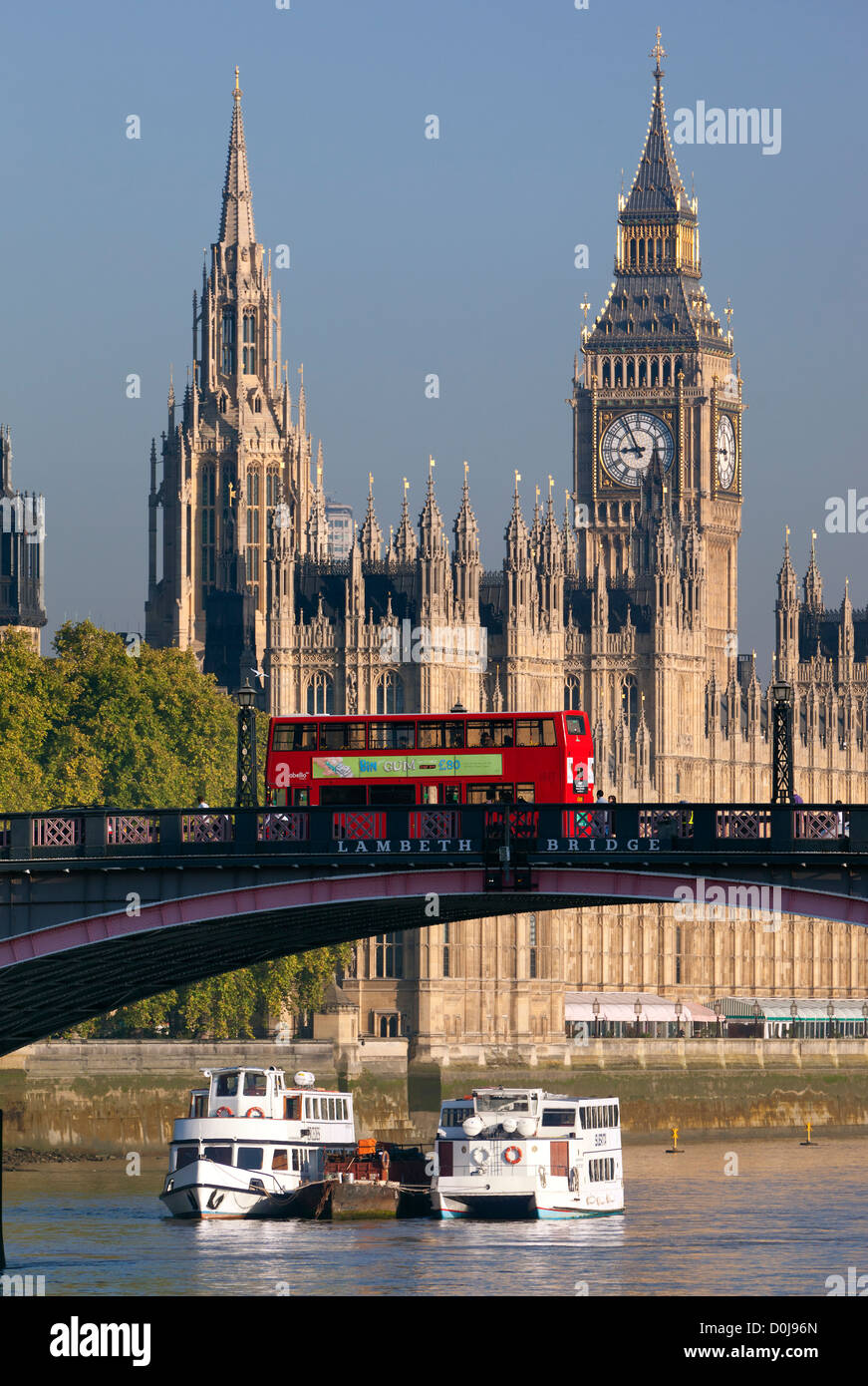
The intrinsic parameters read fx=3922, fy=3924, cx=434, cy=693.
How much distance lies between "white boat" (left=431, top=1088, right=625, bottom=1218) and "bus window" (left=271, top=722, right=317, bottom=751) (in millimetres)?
19331

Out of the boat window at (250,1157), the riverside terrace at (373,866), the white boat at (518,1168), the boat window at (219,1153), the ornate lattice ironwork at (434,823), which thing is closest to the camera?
the riverside terrace at (373,866)

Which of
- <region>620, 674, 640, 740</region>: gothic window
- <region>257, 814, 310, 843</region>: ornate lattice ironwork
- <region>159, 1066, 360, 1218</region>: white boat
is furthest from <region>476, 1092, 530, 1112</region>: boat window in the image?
<region>620, 674, 640, 740</region>: gothic window

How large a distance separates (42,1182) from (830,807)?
48.7 metres

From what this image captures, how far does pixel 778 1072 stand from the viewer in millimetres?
164250

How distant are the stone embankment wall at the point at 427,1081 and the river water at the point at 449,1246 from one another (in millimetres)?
4865

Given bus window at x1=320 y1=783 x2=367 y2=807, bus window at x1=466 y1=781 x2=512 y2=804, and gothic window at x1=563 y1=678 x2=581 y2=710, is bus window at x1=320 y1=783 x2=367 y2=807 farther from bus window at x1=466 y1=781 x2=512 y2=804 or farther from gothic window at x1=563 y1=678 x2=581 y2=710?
gothic window at x1=563 y1=678 x2=581 y2=710

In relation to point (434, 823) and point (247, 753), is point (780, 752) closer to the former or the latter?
point (434, 823)

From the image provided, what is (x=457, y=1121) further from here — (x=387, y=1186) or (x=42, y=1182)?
(x=42, y=1182)

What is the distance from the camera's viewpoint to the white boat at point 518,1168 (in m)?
112

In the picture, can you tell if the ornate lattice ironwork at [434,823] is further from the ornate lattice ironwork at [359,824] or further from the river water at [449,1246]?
the river water at [449,1246]

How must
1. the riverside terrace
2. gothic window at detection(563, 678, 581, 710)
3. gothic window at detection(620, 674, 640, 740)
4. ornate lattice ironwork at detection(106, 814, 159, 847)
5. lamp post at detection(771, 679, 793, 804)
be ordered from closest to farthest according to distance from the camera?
1. the riverside terrace
2. lamp post at detection(771, 679, 793, 804)
3. ornate lattice ironwork at detection(106, 814, 159, 847)
4. gothic window at detection(563, 678, 581, 710)
5. gothic window at detection(620, 674, 640, 740)

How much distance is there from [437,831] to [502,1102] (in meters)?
33.7

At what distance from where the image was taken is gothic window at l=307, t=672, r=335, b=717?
163 meters

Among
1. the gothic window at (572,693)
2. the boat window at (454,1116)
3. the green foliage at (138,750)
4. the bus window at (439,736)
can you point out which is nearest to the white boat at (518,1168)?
the boat window at (454,1116)
